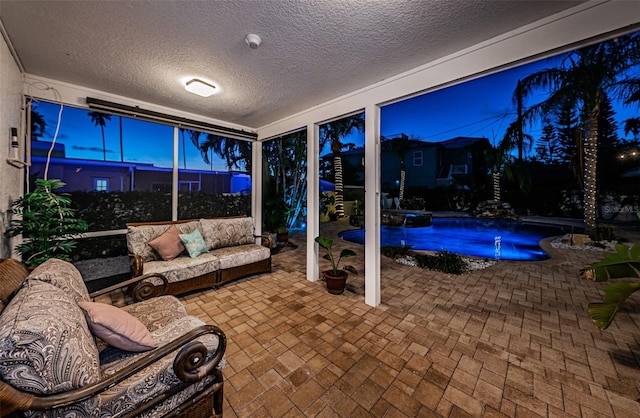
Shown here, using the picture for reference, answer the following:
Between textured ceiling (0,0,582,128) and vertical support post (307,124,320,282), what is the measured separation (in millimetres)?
725

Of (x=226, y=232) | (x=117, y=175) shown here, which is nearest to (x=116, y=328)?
(x=226, y=232)

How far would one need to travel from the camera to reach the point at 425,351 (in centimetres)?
195

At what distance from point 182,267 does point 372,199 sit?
2517mm

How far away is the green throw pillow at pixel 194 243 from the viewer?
318cm

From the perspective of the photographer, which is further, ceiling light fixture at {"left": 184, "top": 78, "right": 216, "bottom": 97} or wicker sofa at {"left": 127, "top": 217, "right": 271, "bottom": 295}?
wicker sofa at {"left": 127, "top": 217, "right": 271, "bottom": 295}

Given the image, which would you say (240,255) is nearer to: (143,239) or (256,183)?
(143,239)

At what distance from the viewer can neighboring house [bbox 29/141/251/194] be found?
2.93m

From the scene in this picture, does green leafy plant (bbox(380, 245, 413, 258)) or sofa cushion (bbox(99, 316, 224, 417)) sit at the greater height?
sofa cushion (bbox(99, 316, 224, 417))

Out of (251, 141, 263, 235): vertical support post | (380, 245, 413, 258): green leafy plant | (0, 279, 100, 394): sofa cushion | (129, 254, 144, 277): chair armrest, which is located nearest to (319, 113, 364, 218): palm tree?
(251, 141, 263, 235): vertical support post

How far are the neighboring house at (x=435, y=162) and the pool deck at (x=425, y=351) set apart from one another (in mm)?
3874

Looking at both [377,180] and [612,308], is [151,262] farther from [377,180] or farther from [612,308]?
[612,308]

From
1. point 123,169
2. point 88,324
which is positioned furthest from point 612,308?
point 123,169

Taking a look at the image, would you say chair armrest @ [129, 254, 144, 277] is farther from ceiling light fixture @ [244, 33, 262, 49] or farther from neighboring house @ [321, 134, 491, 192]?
neighboring house @ [321, 134, 491, 192]

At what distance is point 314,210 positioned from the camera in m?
3.53
